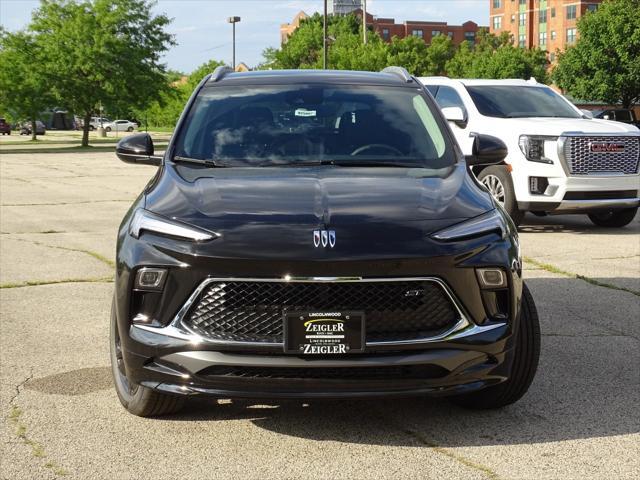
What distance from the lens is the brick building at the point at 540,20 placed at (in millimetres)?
107750

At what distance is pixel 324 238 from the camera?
3994 mm

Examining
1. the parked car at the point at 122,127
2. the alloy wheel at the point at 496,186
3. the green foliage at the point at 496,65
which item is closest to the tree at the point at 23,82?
the alloy wheel at the point at 496,186

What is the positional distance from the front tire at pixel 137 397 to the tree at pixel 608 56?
203ft

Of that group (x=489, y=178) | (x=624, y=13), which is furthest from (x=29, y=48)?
(x=489, y=178)

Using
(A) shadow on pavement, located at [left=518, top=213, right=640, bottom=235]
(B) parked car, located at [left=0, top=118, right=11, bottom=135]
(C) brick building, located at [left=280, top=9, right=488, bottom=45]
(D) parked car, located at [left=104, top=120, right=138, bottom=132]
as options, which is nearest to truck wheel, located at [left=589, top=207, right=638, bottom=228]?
(A) shadow on pavement, located at [left=518, top=213, right=640, bottom=235]

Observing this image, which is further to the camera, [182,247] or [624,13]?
[624,13]

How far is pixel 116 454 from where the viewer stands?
4.08 metres

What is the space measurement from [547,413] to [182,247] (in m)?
1.90

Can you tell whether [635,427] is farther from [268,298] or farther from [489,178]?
[489,178]

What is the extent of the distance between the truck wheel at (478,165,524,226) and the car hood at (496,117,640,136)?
531 mm

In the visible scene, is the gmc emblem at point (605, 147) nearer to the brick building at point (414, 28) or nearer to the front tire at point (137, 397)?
the front tire at point (137, 397)

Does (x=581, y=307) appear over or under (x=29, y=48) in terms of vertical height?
under

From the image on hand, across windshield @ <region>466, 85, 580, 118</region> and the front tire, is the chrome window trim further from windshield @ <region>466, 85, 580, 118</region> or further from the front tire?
windshield @ <region>466, 85, 580, 118</region>

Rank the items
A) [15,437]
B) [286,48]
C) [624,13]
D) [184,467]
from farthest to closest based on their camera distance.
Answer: [286,48], [624,13], [15,437], [184,467]
